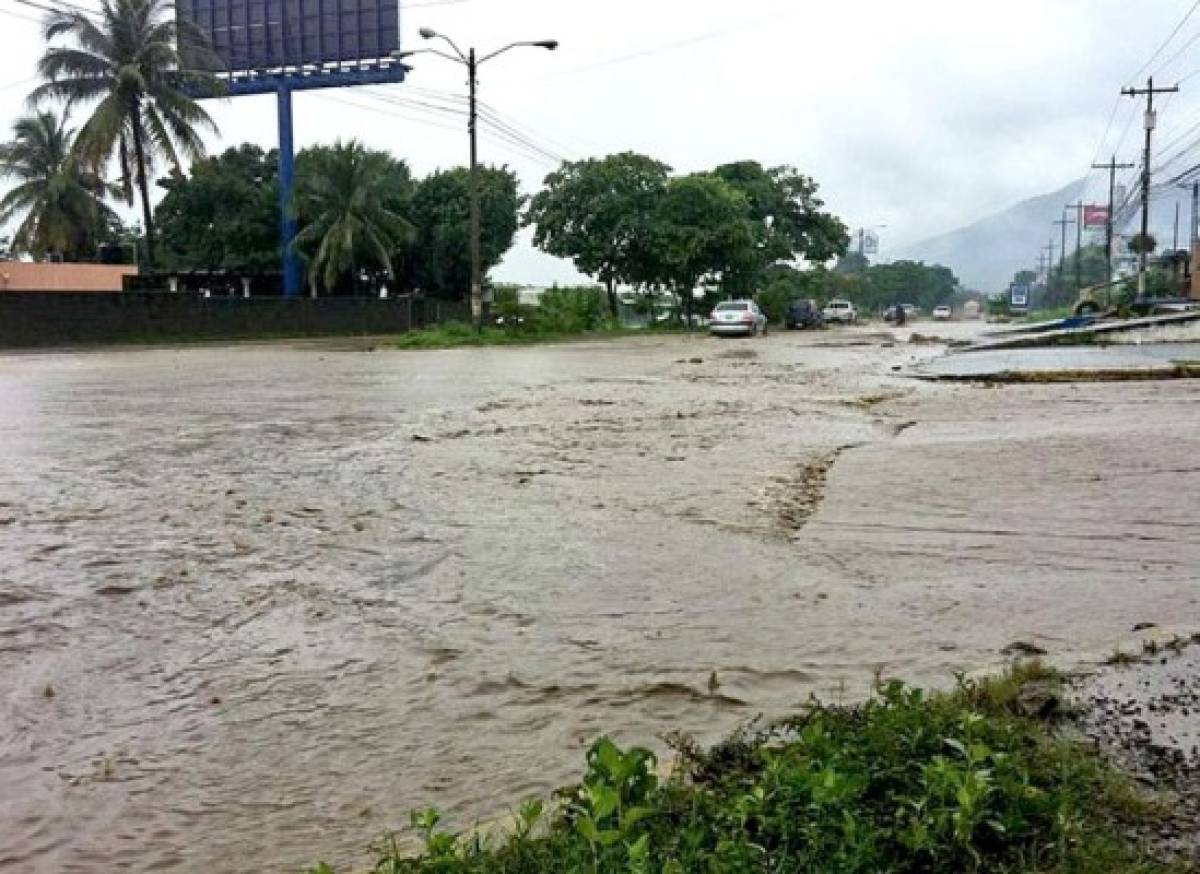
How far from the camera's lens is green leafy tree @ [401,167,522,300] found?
165ft

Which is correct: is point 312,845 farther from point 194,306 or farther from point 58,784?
point 194,306

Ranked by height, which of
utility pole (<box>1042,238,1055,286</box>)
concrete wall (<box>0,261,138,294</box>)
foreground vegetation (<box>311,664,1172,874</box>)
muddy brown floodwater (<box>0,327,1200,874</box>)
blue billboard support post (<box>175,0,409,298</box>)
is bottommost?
muddy brown floodwater (<box>0,327,1200,874</box>)

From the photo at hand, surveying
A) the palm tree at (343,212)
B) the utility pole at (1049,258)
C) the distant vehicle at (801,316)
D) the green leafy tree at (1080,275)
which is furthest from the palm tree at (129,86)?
the utility pole at (1049,258)

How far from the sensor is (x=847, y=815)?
81.4 inches

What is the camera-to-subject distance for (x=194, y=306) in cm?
3609

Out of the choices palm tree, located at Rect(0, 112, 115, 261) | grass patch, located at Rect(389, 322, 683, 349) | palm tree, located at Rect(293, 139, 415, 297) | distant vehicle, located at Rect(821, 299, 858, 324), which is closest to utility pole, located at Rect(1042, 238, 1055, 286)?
distant vehicle, located at Rect(821, 299, 858, 324)

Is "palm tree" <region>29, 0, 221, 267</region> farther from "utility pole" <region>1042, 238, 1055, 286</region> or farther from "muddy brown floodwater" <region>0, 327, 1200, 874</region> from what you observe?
"utility pole" <region>1042, 238, 1055, 286</region>

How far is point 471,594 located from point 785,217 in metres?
56.3

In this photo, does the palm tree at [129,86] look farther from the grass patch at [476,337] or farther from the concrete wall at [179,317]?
the grass patch at [476,337]

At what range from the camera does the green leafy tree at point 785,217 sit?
186 ft

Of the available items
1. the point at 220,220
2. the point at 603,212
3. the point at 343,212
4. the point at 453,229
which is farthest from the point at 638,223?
the point at 220,220

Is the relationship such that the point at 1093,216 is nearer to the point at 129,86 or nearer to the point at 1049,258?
the point at 1049,258

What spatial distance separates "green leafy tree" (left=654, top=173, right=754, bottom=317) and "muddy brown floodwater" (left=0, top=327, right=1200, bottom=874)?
36.7 meters

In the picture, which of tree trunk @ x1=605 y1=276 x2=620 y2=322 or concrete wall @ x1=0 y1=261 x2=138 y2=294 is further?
tree trunk @ x1=605 y1=276 x2=620 y2=322
